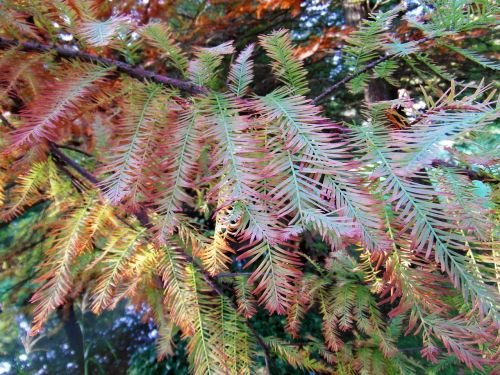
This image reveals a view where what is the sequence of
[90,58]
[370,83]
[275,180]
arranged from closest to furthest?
1. [275,180]
2. [90,58]
3. [370,83]

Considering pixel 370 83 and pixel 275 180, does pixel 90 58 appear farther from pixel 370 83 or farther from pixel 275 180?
pixel 370 83

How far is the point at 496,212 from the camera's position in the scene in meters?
0.52

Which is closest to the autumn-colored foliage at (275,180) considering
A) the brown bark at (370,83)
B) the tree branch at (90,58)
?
the tree branch at (90,58)

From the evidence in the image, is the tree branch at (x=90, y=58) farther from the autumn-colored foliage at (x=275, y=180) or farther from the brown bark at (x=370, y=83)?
the brown bark at (x=370, y=83)

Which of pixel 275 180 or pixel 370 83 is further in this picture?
pixel 370 83

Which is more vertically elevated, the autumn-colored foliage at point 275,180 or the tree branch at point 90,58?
the tree branch at point 90,58

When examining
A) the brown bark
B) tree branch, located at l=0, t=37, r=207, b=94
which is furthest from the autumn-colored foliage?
the brown bark

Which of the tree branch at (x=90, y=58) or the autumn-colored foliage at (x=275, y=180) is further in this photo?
the tree branch at (x=90, y=58)

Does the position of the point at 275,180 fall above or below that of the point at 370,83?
above

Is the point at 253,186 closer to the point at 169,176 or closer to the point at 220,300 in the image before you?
the point at 169,176

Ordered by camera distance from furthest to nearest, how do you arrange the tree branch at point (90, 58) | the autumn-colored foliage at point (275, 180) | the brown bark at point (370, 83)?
the brown bark at point (370, 83) → the tree branch at point (90, 58) → the autumn-colored foliage at point (275, 180)

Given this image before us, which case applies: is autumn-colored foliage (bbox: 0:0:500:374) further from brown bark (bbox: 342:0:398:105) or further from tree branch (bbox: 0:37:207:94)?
brown bark (bbox: 342:0:398:105)

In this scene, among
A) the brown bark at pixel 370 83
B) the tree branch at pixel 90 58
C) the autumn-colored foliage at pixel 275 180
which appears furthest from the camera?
the brown bark at pixel 370 83

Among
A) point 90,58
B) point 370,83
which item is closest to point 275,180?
point 90,58
